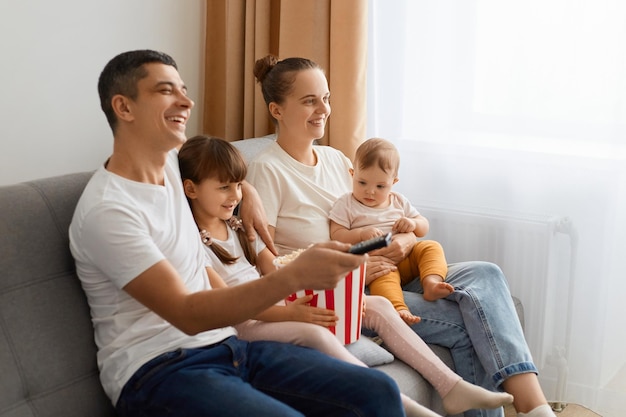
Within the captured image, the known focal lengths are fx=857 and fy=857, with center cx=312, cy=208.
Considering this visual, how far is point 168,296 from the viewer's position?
1845 millimetres

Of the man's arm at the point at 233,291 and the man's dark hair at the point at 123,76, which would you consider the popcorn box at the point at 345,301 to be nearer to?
the man's arm at the point at 233,291

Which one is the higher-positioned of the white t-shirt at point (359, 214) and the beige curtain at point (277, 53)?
the beige curtain at point (277, 53)

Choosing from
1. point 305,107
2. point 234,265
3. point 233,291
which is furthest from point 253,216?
point 233,291

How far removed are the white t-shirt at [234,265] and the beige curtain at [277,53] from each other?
921 mm

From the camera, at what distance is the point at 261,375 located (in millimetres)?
2016

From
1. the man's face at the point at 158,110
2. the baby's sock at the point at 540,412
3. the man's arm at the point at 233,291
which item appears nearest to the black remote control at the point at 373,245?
the man's arm at the point at 233,291

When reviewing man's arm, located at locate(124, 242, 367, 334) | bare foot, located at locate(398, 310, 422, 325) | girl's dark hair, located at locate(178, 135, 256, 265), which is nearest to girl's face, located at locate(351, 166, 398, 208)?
bare foot, located at locate(398, 310, 422, 325)

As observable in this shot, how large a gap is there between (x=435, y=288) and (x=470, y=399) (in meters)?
0.41

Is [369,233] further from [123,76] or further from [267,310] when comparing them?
[123,76]

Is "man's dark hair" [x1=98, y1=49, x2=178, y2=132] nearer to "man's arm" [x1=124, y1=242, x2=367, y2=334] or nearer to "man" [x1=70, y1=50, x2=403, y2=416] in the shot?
"man" [x1=70, y1=50, x2=403, y2=416]

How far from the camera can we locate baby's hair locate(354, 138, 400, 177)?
8.86 ft

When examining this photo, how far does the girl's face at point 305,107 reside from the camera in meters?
2.74

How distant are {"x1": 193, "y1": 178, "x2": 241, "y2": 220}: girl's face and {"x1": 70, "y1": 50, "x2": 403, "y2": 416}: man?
0.45ft

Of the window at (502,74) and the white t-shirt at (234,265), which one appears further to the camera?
the window at (502,74)
